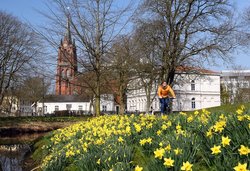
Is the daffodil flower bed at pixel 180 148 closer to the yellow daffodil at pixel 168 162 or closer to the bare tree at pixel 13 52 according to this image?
the yellow daffodil at pixel 168 162

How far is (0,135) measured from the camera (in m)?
30.1

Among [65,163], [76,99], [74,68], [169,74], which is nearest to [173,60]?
[169,74]

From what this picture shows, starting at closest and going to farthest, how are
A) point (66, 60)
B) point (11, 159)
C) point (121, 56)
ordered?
point (11, 159)
point (66, 60)
point (121, 56)

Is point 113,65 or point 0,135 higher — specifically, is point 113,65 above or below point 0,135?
above

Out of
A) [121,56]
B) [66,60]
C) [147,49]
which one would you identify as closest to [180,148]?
[66,60]

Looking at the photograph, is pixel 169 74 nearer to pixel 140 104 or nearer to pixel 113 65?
pixel 113 65

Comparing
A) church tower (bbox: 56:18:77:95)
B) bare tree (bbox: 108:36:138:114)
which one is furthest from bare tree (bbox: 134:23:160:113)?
church tower (bbox: 56:18:77:95)

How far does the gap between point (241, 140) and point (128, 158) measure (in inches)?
66.5

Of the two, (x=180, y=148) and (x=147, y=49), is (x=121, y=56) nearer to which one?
(x=147, y=49)

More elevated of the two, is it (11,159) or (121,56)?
(121,56)

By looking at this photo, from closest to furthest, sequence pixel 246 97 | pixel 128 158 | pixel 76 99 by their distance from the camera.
→ pixel 128 158 < pixel 246 97 < pixel 76 99

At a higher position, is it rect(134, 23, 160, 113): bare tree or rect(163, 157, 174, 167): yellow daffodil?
rect(134, 23, 160, 113): bare tree

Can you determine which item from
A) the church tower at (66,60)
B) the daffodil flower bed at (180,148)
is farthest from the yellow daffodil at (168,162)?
the church tower at (66,60)

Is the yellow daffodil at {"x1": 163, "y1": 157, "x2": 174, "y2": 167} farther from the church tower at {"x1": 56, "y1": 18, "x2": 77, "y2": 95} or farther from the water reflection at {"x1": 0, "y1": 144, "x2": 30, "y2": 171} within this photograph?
the church tower at {"x1": 56, "y1": 18, "x2": 77, "y2": 95}
